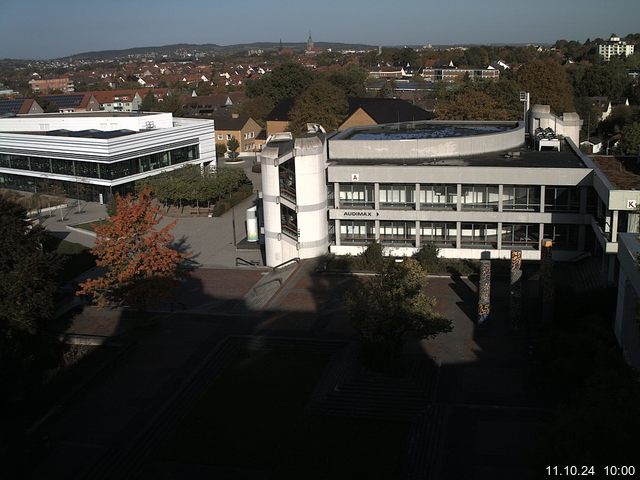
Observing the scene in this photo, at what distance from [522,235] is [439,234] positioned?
12.9 feet

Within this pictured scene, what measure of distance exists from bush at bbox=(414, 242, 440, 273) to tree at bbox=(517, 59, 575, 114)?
123ft

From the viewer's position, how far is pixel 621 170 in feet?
109

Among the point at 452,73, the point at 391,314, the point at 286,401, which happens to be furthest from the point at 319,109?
the point at 452,73

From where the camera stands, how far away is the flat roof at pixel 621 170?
98.3 ft

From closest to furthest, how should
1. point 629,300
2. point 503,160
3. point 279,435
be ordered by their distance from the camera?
point 279,435 < point 629,300 < point 503,160

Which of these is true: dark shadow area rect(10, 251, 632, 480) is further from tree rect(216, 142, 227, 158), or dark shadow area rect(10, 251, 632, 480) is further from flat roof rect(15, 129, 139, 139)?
tree rect(216, 142, 227, 158)

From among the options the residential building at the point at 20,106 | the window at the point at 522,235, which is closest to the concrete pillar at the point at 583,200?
the window at the point at 522,235

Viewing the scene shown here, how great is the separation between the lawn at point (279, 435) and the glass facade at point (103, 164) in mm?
33578

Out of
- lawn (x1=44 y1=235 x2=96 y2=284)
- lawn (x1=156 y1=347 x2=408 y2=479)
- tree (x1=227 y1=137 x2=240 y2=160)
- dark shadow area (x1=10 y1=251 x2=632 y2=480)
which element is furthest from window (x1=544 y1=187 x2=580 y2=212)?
tree (x1=227 y1=137 x2=240 y2=160)

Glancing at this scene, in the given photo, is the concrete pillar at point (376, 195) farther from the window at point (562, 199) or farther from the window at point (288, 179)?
the window at point (562, 199)

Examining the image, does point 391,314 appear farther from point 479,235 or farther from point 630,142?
point 630,142

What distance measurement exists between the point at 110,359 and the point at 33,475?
6.35 m

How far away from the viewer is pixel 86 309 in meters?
30.0

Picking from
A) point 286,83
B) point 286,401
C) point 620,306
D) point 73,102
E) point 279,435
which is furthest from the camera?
point 73,102
